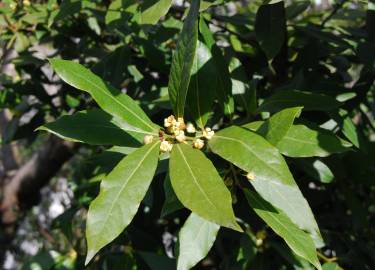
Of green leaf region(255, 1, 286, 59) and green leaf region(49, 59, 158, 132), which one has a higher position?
green leaf region(49, 59, 158, 132)

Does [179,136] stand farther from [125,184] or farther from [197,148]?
[125,184]

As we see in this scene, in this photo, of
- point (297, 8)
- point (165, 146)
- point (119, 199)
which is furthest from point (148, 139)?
point (297, 8)

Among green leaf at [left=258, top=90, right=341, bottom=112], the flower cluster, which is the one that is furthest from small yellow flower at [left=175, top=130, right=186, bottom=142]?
green leaf at [left=258, top=90, right=341, bottom=112]

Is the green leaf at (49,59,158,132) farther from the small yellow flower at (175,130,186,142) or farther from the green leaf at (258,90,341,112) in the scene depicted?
the green leaf at (258,90,341,112)

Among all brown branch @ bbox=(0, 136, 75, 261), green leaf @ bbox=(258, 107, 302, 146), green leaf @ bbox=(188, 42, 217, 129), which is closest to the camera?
green leaf @ bbox=(258, 107, 302, 146)

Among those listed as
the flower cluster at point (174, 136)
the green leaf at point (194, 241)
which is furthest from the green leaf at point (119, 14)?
the green leaf at point (194, 241)

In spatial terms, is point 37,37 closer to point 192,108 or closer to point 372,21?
point 192,108
